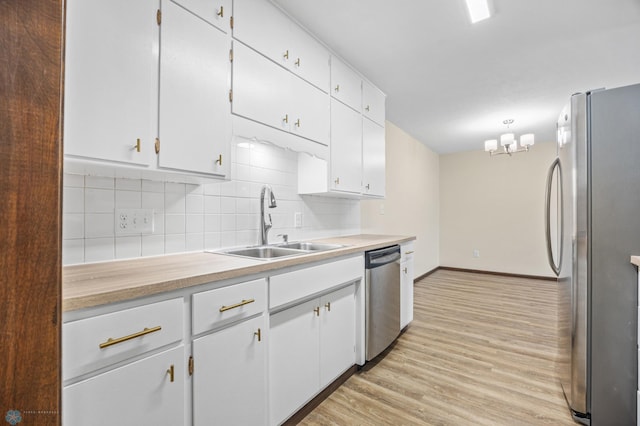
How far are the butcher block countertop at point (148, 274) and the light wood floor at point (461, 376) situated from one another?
98 cm

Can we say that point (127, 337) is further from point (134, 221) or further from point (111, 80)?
point (111, 80)

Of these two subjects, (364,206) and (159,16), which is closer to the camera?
(159,16)

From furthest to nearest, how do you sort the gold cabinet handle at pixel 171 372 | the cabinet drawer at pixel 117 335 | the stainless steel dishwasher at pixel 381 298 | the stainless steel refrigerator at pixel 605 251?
1. the stainless steel dishwasher at pixel 381 298
2. the stainless steel refrigerator at pixel 605 251
3. the gold cabinet handle at pixel 171 372
4. the cabinet drawer at pixel 117 335

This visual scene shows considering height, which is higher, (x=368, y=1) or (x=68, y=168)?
(x=368, y=1)

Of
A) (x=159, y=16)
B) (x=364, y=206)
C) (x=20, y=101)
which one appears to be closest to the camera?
(x=20, y=101)

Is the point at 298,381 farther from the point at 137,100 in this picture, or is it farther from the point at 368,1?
the point at 368,1

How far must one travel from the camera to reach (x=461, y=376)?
206 centimetres

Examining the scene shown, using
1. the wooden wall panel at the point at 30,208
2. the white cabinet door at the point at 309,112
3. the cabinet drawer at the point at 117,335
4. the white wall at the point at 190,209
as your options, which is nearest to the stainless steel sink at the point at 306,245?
the white wall at the point at 190,209

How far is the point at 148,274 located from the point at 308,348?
0.97 m

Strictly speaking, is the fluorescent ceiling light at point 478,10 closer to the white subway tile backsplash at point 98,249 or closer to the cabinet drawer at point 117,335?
the cabinet drawer at point 117,335

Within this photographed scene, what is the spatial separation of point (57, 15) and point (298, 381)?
169 cm

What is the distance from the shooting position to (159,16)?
4.08 feet

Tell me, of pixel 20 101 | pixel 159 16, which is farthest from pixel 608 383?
pixel 159 16

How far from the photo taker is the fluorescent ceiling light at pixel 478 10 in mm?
1770
